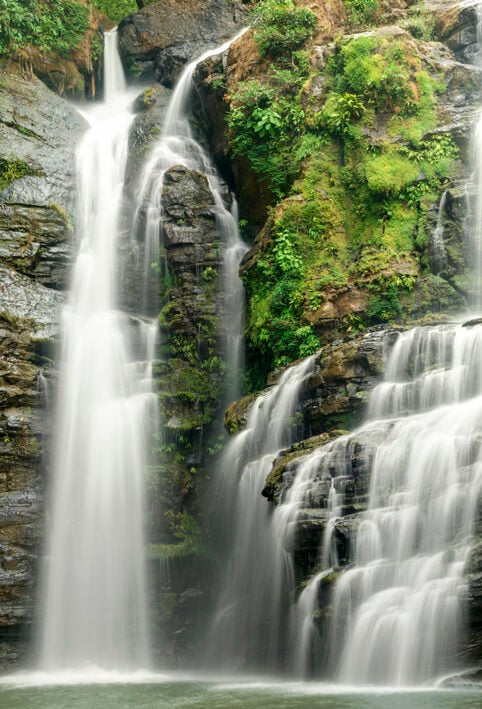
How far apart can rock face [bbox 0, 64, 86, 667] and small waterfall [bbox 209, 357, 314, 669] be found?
14.0 feet

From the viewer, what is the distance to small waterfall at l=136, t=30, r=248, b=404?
787 inches

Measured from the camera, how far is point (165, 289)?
67.8 ft

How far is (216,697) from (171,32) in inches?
952

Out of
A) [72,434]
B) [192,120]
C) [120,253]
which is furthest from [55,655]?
[192,120]

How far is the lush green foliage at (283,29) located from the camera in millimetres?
23453

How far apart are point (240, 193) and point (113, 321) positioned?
18.8ft

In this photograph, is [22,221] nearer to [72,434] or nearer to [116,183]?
[116,183]

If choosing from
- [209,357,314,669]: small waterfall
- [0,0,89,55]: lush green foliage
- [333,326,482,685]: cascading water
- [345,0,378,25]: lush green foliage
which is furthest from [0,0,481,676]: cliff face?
[333,326,482,685]: cascading water

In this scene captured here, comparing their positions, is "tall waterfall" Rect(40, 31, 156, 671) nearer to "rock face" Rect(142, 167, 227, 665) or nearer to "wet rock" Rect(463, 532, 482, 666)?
"rock face" Rect(142, 167, 227, 665)

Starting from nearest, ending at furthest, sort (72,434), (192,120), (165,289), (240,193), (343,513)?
(343,513) < (72,434) < (165,289) < (240,193) < (192,120)

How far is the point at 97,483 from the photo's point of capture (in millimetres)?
17672

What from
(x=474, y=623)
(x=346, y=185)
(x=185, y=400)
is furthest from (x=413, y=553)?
(x=346, y=185)

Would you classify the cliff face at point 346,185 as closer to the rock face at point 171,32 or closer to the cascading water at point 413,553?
the cascading water at point 413,553

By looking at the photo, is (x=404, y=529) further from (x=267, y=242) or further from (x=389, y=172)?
(x=389, y=172)
